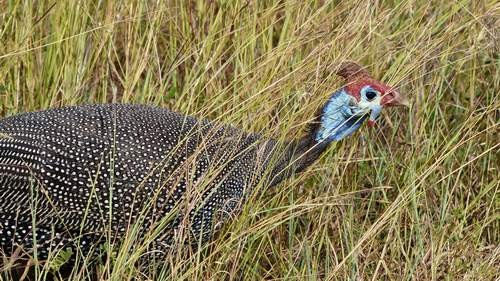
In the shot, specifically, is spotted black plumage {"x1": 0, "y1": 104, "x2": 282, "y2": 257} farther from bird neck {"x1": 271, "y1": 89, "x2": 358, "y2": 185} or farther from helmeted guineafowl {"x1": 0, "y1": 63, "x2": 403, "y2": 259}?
bird neck {"x1": 271, "y1": 89, "x2": 358, "y2": 185}

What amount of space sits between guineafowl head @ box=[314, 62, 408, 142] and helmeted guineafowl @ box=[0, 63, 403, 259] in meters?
0.03

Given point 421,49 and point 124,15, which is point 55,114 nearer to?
point 124,15

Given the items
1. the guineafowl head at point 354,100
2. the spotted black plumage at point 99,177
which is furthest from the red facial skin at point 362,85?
the spotted black plumage at point 99,177

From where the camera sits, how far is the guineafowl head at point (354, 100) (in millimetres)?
3822

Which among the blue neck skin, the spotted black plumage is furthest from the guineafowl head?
the spotted black plumage

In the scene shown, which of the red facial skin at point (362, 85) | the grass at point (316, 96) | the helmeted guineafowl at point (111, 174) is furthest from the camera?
the red facial skin at point (362, 85)

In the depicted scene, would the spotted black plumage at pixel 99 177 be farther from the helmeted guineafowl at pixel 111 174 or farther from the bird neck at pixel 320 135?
the bird neck at pixel 320 135

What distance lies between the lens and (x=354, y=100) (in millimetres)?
3840

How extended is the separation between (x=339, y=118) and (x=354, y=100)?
3.5 inches

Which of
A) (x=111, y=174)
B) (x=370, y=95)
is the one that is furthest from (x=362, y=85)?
(x=111, y=174)

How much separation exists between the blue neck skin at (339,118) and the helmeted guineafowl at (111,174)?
73 millimetres

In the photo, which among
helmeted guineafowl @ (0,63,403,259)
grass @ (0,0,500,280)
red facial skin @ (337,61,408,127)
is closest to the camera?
helmeted guineafowl @ (0,63,403,259)

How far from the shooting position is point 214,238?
3842mm

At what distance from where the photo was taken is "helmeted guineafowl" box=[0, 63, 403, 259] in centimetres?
354
